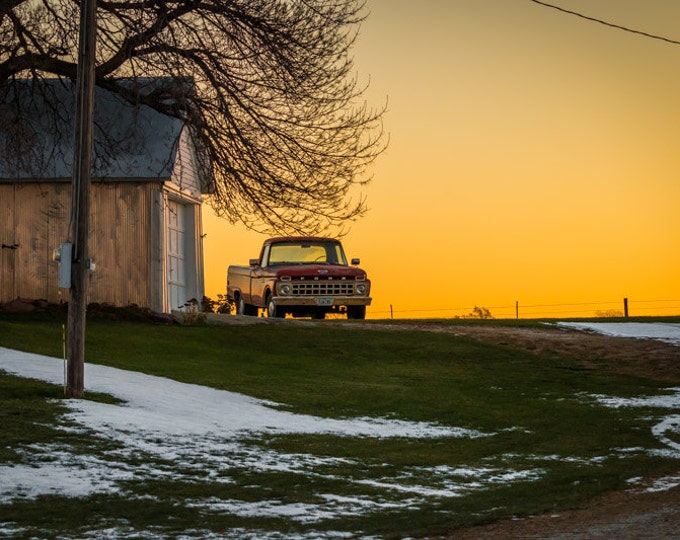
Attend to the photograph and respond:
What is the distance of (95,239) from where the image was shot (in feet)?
97.2

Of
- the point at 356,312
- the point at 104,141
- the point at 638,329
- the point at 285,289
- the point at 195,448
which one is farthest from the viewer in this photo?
the point at 356,312

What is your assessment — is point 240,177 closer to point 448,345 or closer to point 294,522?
point 448,345

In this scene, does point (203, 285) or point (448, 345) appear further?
point (203, 285)

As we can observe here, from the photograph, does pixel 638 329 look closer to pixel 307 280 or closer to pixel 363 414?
pixel 307 280

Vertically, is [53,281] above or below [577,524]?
above

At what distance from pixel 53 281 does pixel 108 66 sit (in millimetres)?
8722

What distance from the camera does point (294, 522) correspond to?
970 centimetres


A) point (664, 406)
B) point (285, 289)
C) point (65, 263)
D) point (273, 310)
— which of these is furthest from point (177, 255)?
point (664, 406)

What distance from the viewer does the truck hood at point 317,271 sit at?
29.9 meters

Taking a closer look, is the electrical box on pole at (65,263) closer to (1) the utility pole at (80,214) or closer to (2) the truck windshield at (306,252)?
(1) the utility pole at (80,214)

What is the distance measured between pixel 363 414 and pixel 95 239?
13.7m

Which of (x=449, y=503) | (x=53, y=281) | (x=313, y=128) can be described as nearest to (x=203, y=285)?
(x=53, y=281)

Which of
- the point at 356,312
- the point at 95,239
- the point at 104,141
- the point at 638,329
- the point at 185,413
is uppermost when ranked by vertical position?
the point at 104,141

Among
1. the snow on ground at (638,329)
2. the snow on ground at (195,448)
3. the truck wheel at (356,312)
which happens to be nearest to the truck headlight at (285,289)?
the truck wheel at (356,312)
